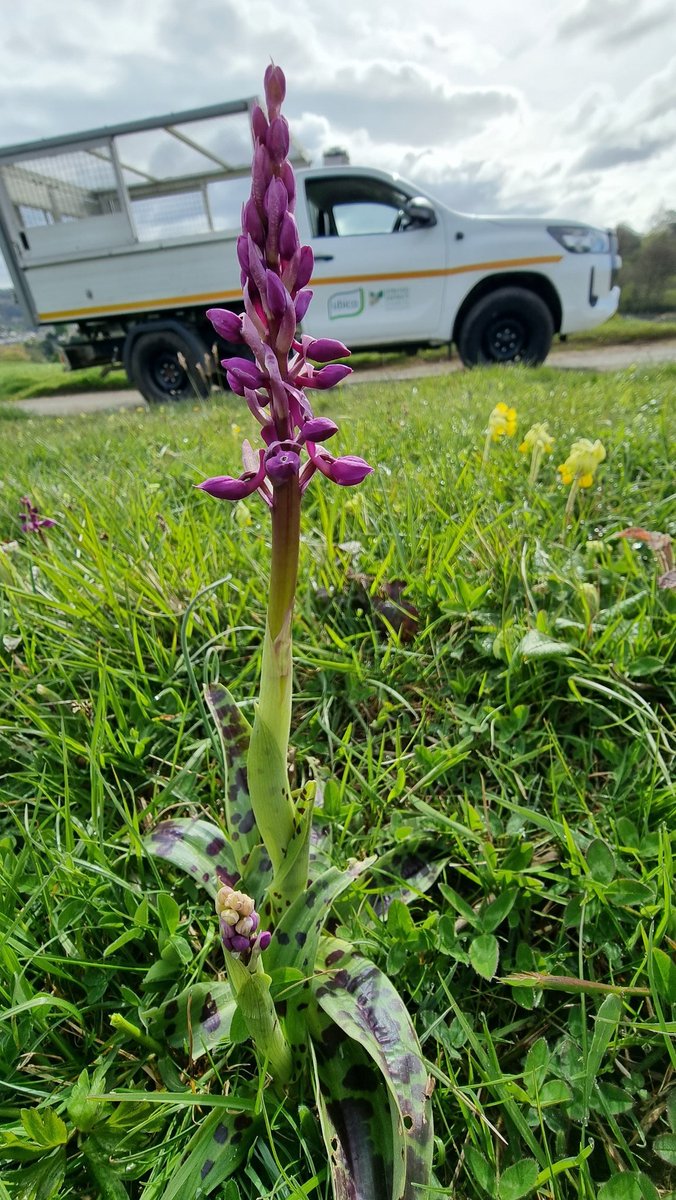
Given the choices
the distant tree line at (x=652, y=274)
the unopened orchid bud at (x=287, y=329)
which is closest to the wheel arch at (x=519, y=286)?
the unopened orchid bud at (x=287, y=329)

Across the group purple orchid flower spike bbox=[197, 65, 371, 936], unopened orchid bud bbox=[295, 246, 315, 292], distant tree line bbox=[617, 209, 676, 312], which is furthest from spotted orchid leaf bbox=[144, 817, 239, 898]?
distant tree line bbox=[617, 209, 676, 312]

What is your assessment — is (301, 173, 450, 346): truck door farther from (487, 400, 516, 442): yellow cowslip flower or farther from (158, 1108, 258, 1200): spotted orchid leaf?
(158, 1108, 258, 1200): spotted orchid leaf

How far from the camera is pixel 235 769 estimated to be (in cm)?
108

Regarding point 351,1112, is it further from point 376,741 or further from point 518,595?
point 518,595

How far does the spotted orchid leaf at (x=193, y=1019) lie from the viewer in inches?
34.1

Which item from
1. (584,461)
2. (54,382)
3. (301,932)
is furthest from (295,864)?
(54,382)

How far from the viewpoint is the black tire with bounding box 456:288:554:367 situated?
7.60 meters

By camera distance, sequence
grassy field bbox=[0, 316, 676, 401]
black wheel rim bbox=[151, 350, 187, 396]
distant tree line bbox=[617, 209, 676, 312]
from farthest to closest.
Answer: distant tree line bbox=[617, 209, 676, 312] → grassy field bbox=[0, 316, 676, 401] → black wheel rim bbox=[151, 350, 187, 396]

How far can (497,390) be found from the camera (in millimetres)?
4773

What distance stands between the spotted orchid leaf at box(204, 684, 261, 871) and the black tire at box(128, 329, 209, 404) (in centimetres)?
790

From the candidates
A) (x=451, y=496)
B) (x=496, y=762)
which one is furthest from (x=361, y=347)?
A: (x=496, y=762)

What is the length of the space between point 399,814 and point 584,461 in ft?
4.11

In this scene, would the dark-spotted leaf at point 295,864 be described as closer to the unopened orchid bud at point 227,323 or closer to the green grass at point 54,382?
the unopened orchid bud at point 227,323

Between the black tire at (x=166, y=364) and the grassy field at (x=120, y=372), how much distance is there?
354cm
